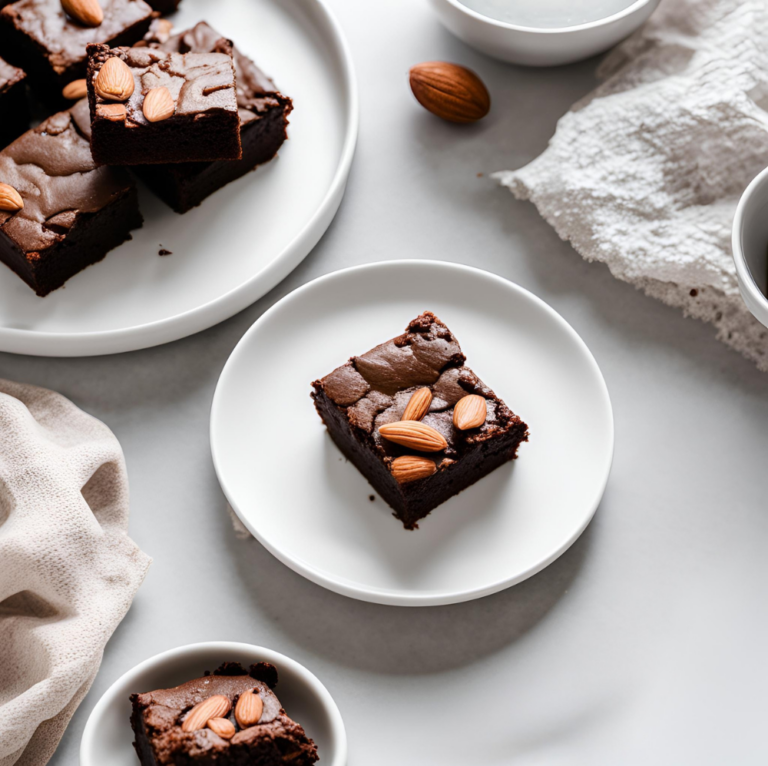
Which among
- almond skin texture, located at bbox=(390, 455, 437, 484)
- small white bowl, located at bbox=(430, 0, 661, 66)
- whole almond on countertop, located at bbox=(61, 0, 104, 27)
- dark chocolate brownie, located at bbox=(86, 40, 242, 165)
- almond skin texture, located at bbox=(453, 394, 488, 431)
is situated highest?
whole almond on countertop, located at bbox=(61, 0, 104, 27)

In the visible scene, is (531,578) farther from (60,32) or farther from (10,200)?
(60,32)

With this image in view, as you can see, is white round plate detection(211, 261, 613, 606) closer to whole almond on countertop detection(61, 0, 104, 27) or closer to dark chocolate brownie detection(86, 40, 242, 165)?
dark chocolate brownie detection(86, 40, 242, 165)

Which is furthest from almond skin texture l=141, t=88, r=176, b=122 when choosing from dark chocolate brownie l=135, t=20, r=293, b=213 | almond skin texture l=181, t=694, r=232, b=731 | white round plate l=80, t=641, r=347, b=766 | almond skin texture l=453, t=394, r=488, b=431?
almond skin texture l=181, t=694, r=232, b=731

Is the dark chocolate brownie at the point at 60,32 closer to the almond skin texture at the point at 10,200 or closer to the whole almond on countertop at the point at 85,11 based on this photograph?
the whole almond on countertop at the point at 85,11

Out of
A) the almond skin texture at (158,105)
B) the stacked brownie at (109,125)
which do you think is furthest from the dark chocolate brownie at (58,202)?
the almond skin texture at (158,105)

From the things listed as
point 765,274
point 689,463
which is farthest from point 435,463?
point 765,274

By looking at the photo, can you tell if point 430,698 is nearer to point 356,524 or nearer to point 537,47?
point 356,524
